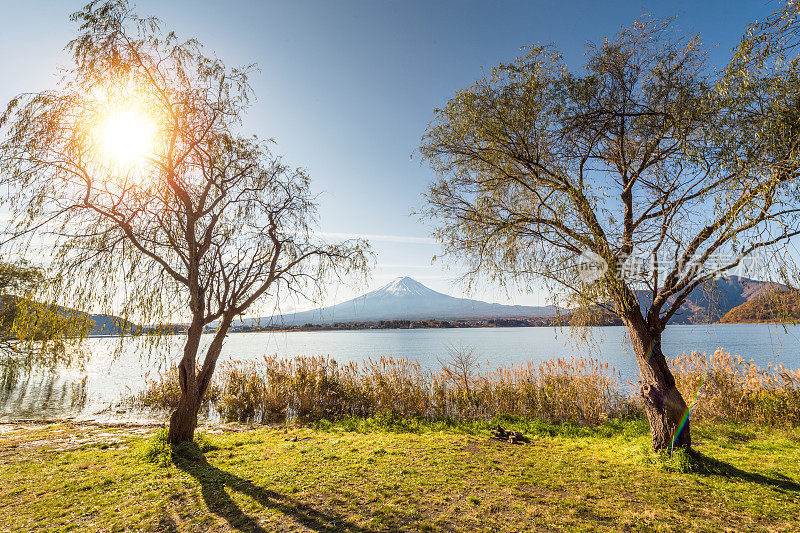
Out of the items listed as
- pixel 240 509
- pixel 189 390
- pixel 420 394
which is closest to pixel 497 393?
pixel 420 394

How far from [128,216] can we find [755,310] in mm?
10465

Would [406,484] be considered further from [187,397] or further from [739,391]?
[739,391]

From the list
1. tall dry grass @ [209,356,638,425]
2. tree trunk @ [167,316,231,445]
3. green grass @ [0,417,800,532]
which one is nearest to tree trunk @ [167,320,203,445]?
tree trunk @ [167,316,231,445]

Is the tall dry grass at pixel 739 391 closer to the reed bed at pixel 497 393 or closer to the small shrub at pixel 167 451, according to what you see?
the reed bed at pixel 497 393

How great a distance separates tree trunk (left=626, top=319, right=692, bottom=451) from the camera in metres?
6.02

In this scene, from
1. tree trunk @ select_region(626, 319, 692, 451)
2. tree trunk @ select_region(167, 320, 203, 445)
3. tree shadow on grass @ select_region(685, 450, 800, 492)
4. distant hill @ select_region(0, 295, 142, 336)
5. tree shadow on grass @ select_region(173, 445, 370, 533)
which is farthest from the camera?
tree trunk @ select_region(167, 320, 203, 445)

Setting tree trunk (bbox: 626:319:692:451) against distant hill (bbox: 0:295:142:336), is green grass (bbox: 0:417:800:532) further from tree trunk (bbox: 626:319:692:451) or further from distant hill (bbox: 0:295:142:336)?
distant hill (bbox: 0:295:142:336)

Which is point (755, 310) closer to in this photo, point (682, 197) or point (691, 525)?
point (682, 197)

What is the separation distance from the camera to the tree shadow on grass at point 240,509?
4.07 m

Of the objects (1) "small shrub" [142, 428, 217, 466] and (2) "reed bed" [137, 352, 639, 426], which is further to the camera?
(2) "reed bed" [137, 352, 639, 426]

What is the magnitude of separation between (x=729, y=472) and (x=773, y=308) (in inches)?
115

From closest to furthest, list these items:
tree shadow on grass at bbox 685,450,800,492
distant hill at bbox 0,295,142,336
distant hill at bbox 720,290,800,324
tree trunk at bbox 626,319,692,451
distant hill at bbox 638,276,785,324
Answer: distant hill at bbox 720,290,800,324, distant hill at bbox 638,276,785,324, tree shadow on grass at bbox 685,450,800,492, distant hill at bbox 0,295,142,336, tree trunk at bbox 626,319,692,451

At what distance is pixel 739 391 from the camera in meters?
9.77

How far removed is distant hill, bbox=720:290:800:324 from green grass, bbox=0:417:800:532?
2431mm
